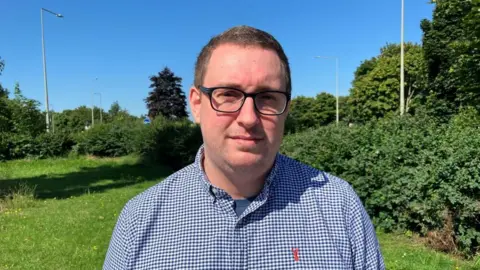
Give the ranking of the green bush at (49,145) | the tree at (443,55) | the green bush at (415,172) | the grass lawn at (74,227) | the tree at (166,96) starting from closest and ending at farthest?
the green bush at (415,172)
the grass lawn at (74,227)
the tree at (443,55)
the green bush at (49,145)
the tree at (166,96)

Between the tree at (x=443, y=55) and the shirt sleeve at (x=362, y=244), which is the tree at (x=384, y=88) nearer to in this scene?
the tree at (x=443, y=55)

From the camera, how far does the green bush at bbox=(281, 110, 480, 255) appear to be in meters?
5.77

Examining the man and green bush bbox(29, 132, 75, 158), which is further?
green bush bbox(29, 132, 75, 158)

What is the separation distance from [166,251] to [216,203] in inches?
10.0

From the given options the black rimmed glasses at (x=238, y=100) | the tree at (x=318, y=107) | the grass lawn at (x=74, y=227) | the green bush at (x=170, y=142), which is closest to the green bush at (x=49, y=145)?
the green bush at (x=170, y=142)

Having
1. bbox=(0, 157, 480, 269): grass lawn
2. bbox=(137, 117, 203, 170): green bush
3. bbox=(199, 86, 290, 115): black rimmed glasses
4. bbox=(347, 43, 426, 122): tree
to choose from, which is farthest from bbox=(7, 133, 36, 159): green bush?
bbox=(199, 86, 290, 115): black rimmed glasses

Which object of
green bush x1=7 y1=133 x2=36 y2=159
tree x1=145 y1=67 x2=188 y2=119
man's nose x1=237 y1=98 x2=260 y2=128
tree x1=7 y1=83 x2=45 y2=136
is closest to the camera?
man's nose x1=237 y1=98 x2=260 y2=128

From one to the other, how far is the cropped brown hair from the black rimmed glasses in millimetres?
84

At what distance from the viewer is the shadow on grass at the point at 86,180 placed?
14286 millimetres

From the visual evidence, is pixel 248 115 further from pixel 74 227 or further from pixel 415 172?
pixel 74 227

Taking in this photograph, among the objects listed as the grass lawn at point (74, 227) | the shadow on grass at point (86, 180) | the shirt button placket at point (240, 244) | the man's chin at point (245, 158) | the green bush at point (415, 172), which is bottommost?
the shadow on grass at point (86, 180)

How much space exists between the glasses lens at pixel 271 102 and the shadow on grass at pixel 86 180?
489 inches

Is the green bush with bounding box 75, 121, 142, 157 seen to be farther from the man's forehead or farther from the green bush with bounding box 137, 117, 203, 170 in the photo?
the man's forehead

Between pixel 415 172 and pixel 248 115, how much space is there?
581 cm
